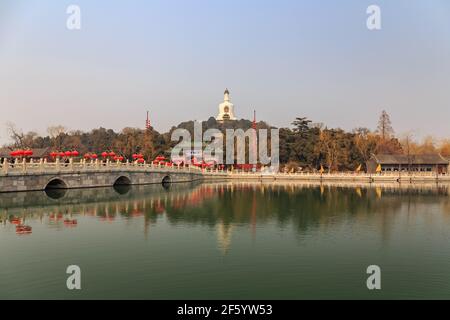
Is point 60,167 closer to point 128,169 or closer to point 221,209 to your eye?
point 128,169

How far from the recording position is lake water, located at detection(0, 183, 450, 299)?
12430 mm

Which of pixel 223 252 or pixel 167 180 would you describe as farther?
pixel 167 180

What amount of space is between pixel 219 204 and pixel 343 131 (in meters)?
52.0

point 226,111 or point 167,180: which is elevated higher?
point 226,111

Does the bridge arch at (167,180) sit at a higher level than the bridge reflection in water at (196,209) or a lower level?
higher

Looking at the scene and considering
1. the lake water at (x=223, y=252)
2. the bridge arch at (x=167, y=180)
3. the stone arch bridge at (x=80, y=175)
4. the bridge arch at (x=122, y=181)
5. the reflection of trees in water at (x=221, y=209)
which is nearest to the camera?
the lake water at (x=223, y=252)

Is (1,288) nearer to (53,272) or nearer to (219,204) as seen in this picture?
(53,272)

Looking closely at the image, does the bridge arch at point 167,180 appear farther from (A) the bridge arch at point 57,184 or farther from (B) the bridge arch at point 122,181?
(A) the bridge arch at point 57,184

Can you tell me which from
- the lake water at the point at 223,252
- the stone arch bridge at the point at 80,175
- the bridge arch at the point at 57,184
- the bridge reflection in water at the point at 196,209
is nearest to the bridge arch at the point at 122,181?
the stone arch bridge at the point at 80,175

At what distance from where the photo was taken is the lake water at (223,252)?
12.4 m

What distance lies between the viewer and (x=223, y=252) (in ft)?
54.5

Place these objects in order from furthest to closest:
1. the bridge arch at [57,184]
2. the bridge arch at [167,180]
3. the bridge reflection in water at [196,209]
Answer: the bridge arch at [167,180] < the bridge arch at [57,184] < the bridge reflection in water at [196,209]

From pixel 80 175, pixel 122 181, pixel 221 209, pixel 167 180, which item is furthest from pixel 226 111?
pixel 221 209

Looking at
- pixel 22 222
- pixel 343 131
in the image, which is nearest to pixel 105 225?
pixel 22 222
